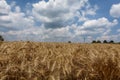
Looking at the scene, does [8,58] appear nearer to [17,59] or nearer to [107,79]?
[17,59]

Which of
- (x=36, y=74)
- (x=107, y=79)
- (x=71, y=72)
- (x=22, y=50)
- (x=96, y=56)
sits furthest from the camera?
(x=22, y=50)

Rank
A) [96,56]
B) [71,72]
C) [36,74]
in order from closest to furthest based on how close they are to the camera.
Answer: [36,74], [71,72], [96,56]

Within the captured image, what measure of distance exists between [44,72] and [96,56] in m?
1.35

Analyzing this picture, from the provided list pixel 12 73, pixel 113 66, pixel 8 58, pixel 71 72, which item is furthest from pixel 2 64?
pixel 113 66

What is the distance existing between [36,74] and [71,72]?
648mm

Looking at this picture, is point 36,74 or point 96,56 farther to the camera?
point 96,56

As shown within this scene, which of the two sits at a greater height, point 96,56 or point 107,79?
point 96,56

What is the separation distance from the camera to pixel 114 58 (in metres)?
5.05

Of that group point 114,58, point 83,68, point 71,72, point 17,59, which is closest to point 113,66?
point 114,58

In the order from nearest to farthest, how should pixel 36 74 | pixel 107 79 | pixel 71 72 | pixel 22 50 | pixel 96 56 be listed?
pixel 36 74
pixel 71 72
pixel 107 79
pixel 96 56
pixel 22 50

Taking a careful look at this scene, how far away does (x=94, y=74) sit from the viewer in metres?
4.49

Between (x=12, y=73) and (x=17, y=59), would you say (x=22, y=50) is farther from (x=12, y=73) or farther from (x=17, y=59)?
(x=12, y=73)

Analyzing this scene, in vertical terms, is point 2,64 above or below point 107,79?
above

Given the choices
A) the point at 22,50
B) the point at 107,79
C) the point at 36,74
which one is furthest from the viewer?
the point at 22,50
